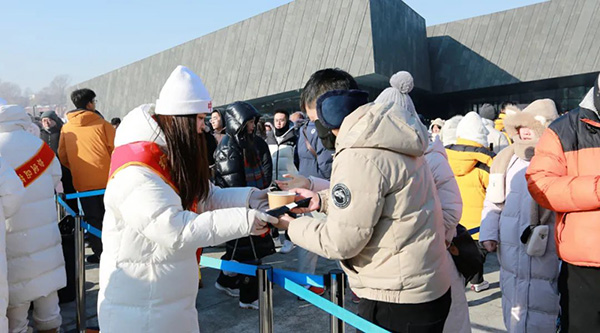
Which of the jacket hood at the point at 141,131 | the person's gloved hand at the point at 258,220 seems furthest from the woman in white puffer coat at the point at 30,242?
the person's gloved hand at the point at 258,220

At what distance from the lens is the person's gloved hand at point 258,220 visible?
197cm

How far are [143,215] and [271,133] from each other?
7.77m

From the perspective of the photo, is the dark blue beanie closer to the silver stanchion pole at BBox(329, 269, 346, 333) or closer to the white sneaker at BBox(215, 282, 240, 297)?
the silver stanchion pole at BBox(329, 269, 346, 333)

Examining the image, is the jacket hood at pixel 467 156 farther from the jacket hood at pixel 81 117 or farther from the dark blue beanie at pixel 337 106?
the jacket hood at pixel 81 117

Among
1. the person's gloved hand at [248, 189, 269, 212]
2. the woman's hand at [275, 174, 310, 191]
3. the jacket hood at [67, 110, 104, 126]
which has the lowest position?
the person's gloved hand at [248, 189, 269, 212]

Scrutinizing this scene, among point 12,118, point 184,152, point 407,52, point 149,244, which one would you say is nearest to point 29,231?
point 12,118

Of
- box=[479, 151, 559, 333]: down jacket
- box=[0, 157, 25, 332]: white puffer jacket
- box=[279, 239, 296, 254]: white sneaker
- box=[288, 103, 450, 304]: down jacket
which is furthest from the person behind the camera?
box=[279, 239, 296, 254]: white sneaker

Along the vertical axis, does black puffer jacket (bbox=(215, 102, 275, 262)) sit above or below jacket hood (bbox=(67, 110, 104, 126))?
below

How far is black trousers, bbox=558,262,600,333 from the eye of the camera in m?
2.36

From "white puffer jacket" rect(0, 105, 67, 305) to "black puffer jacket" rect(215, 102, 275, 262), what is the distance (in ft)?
5.30

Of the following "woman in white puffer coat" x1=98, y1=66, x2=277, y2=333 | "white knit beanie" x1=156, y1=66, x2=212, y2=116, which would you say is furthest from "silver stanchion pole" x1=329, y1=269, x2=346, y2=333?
"white knit beanie" x1=156, y1=66, x2=212, y2=116

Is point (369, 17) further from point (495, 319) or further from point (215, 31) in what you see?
point (495, 319)

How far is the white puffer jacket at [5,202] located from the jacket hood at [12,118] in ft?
2.26

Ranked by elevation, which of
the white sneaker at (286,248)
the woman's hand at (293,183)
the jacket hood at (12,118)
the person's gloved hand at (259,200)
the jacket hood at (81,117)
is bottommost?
the white sneaker at (286,248)
